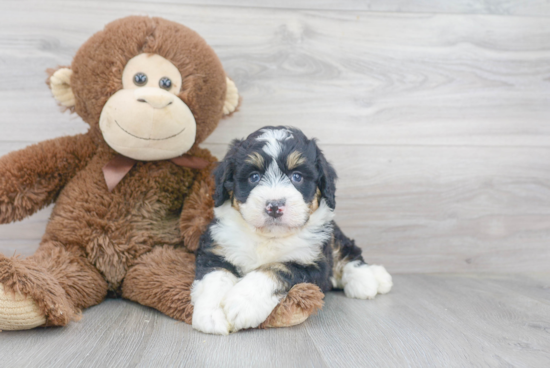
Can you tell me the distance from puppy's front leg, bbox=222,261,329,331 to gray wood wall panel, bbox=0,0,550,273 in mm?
1000

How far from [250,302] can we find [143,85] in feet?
3.28

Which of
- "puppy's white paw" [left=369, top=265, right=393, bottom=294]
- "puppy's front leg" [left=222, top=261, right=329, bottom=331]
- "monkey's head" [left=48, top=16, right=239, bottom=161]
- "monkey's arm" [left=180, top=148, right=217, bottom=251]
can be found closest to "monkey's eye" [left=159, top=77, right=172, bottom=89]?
"monkey's head" [left=48, top=16, right=239, bottom=161]

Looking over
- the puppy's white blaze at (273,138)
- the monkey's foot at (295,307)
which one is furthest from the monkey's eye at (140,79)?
the monkey's foot at (295,307)

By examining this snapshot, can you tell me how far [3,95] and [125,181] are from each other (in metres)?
0.94

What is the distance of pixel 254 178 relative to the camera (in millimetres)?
1642

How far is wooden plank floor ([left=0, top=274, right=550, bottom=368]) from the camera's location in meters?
1.34

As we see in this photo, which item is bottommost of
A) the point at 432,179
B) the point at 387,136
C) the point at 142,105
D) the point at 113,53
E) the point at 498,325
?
the point at 498,325

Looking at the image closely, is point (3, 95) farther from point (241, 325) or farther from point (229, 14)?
point (241, 325)

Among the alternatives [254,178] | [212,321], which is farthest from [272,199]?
[212,321]

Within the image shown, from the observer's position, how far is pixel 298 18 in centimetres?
245

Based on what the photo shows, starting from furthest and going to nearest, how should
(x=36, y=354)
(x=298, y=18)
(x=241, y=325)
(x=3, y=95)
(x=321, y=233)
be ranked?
(x=298, y=18), (x=3, y=95), (x=321, y=233), (x=241, y=325), (x=36, y=354)

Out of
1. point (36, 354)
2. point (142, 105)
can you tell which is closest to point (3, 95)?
point (142, 105)

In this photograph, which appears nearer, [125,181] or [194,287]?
[194,287]

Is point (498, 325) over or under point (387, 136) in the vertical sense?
under
